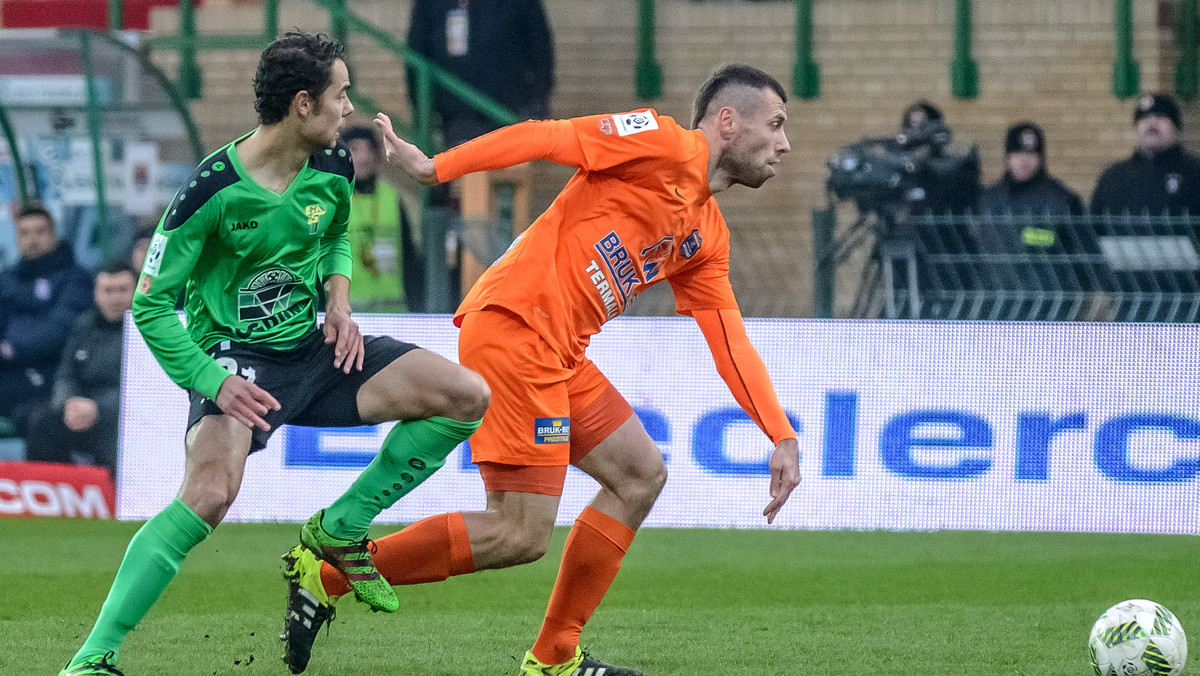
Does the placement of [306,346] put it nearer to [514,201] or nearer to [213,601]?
[213,601]

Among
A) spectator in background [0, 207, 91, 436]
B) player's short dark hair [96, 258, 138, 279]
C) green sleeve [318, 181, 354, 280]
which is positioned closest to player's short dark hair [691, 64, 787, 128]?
green sleeve [318, 181, 354, 280]

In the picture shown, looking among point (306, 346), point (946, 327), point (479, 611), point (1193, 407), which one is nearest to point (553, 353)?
point (306, 346)

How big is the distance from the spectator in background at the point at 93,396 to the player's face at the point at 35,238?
74 centimetres

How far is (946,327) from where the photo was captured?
834cm

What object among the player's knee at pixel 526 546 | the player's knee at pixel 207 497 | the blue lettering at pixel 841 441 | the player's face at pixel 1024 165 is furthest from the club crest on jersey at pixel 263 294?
the player's face at pixel 1024 165

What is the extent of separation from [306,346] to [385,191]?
16.4 feet

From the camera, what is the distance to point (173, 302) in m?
4.21

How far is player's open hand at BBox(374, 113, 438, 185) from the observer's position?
13.7 ft

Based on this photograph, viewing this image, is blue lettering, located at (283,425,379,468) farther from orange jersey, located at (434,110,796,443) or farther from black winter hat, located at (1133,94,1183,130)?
black winter hat, located at (1133,94,1183,130)

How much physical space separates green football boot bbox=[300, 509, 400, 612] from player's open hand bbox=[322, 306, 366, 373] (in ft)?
1.46

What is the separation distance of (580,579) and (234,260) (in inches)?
55.7

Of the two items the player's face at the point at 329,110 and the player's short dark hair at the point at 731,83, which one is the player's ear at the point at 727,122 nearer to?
the player's short dark hair at the point at 731,83

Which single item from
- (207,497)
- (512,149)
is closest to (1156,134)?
(512,149)

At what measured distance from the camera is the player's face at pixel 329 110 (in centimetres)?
434
